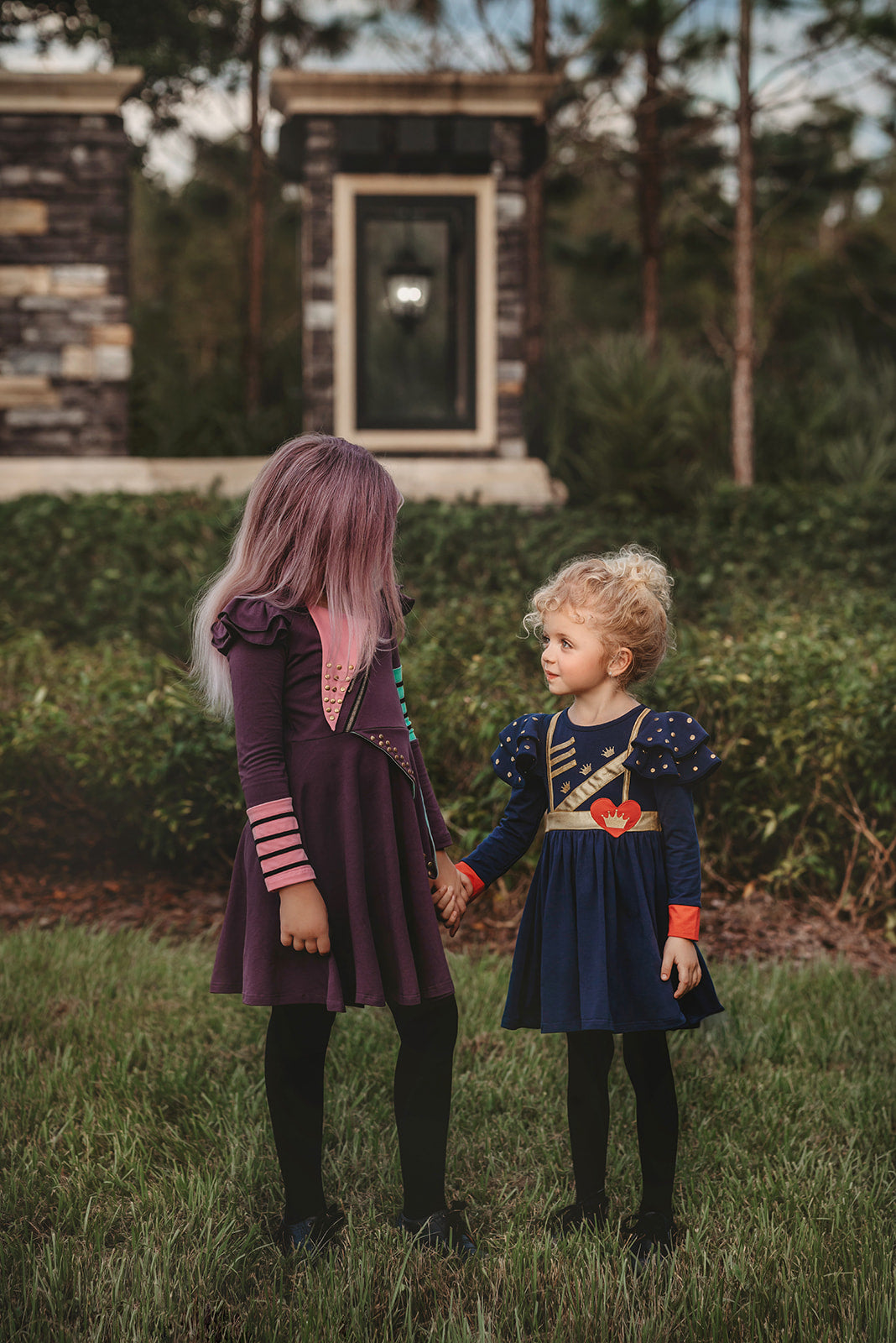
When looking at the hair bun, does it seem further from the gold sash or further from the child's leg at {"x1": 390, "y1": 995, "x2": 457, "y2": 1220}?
the child's leg at {"x1": 390, "y1": 995, "x2": 457, "y2": 1220}

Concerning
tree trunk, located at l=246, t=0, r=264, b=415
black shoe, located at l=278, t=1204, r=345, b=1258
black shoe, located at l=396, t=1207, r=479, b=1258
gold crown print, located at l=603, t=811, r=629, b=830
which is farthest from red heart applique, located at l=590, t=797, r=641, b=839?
tree trunk, located at l=246, t=0, r=264, b=415

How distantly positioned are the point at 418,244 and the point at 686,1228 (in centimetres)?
854

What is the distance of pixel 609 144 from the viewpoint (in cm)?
1223

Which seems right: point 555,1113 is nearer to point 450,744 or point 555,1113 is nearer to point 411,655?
point 450,744

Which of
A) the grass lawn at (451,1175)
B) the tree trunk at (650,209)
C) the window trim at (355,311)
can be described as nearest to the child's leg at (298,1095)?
the grass lawn at (451,1175)

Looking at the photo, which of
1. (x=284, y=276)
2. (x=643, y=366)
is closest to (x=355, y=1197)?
(x=643, y=366)

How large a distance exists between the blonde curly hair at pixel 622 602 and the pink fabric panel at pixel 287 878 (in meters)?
0.73

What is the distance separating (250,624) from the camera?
6.97 feet

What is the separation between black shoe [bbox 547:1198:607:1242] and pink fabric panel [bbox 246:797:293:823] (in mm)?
1027

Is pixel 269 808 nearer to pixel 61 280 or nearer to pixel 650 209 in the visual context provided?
pixel 61 280

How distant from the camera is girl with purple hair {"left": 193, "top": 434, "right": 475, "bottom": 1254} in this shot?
210cm

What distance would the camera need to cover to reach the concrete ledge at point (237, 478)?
887 cm

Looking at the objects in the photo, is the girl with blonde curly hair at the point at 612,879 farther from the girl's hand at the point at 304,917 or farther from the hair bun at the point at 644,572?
the girl's hand at the point at 304,917

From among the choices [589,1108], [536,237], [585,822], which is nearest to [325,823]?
[585,822]
